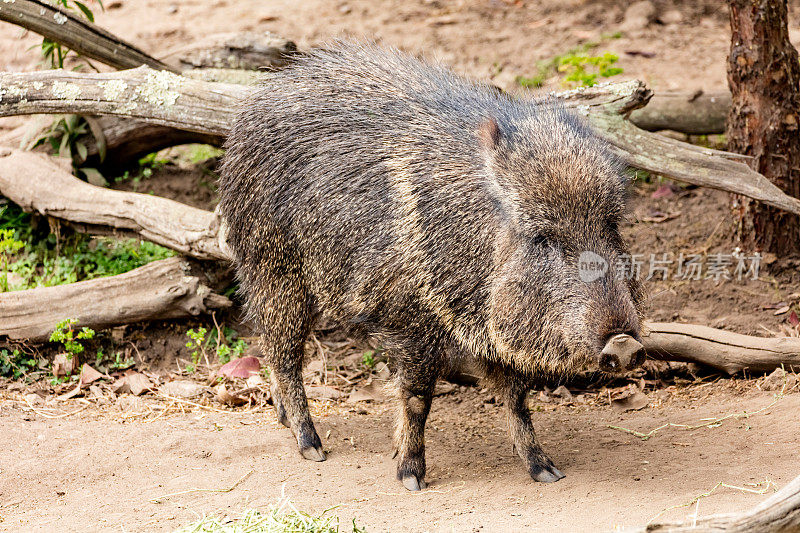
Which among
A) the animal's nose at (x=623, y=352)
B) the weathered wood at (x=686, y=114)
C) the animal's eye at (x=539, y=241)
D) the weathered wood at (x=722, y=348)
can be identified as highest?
the animal's eye at (x=539, y=241)

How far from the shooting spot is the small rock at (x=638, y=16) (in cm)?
898

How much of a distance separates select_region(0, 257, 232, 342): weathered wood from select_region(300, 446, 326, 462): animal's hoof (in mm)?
1375

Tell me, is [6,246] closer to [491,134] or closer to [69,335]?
[69,335]

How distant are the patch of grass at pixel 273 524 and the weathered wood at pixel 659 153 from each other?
2.53 metres

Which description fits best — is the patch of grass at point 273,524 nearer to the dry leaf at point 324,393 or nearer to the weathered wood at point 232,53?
the dry leaf at point 324,393

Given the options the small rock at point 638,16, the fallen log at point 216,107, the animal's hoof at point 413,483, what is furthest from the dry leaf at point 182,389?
the small rock at point 638,16

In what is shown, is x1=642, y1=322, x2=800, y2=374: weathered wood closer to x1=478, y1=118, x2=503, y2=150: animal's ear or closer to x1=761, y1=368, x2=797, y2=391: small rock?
x1=761, y1=368, x2=797, y2=391: small rock

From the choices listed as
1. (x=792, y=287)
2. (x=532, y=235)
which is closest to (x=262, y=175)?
(x=532, y=235)

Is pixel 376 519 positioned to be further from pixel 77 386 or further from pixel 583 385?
pixel 77 386

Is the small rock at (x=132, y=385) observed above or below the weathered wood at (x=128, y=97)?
below

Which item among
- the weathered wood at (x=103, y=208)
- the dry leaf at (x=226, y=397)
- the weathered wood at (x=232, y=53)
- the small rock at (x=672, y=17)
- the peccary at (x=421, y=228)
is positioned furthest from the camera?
the small rock at (x=672, y=17)

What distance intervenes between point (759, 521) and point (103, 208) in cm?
428

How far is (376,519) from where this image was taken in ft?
11.9

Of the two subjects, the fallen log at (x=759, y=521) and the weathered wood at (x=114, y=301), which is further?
the weathered wood at (x=114, y=301)
